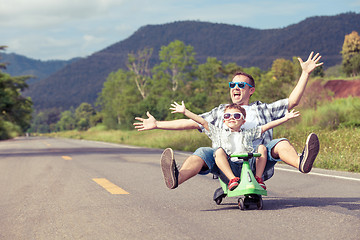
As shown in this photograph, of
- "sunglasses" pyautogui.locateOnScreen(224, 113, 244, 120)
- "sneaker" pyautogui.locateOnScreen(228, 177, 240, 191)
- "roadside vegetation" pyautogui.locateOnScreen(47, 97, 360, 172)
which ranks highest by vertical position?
"sunglasses" pyautogui.locateOnScreen(224, 113, 244, 120)

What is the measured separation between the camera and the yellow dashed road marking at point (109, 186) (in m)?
7.88

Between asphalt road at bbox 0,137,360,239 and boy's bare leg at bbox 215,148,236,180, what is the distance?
435 mm

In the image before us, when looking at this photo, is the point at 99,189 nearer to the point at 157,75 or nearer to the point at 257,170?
the point at 257,170

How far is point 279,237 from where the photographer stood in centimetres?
443

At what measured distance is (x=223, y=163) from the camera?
18.5 feet

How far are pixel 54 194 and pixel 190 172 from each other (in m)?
2.87

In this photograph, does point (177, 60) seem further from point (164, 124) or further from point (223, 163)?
point (223, 163)

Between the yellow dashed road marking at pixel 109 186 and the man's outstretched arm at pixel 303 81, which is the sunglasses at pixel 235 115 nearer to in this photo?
the man's outstretched arm at pixel 303 81

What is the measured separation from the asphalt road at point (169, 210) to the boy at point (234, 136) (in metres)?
0.50

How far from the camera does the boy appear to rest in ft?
18.6

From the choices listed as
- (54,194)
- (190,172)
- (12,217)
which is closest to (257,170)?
(190,172)

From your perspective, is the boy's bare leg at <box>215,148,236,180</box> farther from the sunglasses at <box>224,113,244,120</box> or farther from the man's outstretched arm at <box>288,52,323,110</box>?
the man's outstretched arm at <box>288,52,323,110</box>

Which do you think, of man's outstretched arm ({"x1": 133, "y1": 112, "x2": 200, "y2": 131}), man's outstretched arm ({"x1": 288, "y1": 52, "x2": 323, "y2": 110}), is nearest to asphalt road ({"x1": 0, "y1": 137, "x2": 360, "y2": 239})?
man's outstretched arm ({"x1": 133, "y1": 112, "x2": 200, "y2": 131})

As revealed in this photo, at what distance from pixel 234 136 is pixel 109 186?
3.41 metres
